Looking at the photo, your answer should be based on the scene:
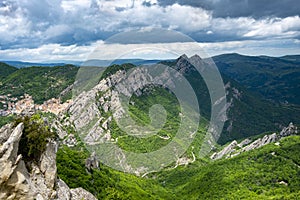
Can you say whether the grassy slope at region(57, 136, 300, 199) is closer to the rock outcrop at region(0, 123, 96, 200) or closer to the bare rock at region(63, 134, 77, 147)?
the bare rock at region(63, 134, 77, 147)

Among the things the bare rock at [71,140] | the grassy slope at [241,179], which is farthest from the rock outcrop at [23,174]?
the bare rock at [71,140]

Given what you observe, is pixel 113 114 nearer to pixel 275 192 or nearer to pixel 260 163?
pixel 260 163

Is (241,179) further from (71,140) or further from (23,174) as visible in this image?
(23,174)

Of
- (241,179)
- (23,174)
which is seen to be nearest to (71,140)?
(241,179)

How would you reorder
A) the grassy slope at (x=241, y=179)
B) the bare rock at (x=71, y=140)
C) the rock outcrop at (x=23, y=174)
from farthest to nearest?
the bare rock at (x=71, y=140), the grassy slope at (x=241, y=179), the rock outcrop at (x=23, y=174)

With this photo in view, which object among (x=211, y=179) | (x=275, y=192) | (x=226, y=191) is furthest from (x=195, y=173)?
(x=275, y=192)

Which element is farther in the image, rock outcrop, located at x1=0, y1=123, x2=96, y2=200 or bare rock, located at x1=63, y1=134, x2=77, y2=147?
bare rock, located at x1=63, y1=134, x2=77, y2=147

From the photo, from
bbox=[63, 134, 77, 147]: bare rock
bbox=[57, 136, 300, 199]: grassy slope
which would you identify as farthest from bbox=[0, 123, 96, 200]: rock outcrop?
bbox=[63, 134, 77, 147]: bare rock

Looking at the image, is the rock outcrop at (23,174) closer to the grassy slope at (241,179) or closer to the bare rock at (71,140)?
the grassy slope at (241,179)
